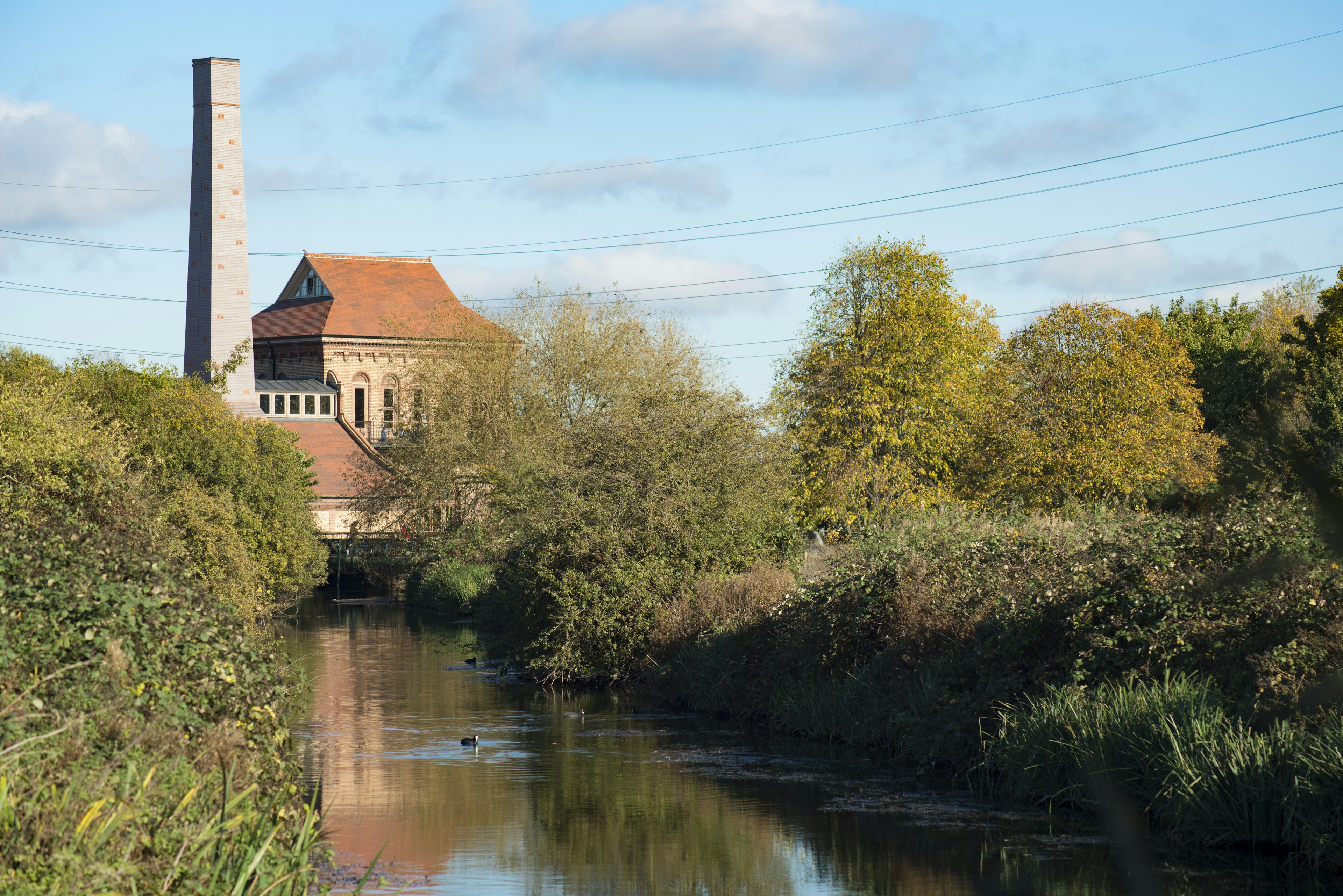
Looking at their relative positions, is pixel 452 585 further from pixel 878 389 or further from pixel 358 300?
pixel 358 300

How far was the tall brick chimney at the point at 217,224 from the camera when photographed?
5856cm

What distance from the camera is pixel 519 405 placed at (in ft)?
182

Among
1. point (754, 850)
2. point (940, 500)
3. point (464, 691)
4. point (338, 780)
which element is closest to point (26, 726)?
point (754, 850)

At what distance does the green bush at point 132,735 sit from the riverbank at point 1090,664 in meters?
8.59

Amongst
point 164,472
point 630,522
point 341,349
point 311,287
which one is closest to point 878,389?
point 630,522

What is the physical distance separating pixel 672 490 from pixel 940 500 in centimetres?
1320

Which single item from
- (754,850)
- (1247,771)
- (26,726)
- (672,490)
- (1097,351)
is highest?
(1097,351)

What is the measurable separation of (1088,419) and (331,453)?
140ft

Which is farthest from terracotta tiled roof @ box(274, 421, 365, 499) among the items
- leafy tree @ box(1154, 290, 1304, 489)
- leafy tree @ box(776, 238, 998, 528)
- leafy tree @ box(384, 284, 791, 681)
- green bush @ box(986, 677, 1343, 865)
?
green bush @ box(986, 677, 1343, 865)

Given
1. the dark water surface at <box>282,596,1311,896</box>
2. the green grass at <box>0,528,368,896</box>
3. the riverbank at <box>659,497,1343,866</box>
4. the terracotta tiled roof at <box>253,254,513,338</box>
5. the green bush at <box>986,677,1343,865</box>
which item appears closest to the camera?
the green grass at <box>0,528,368,896</box>

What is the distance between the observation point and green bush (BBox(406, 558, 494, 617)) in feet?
153

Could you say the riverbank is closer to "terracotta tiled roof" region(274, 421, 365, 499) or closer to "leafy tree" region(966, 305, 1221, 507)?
"leafy tree" region(966, 305, 1221, 507)

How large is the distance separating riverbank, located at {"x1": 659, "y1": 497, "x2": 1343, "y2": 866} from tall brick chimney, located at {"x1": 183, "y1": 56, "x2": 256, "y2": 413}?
42350mm

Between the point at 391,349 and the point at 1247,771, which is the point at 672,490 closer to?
the point at 1247,771
